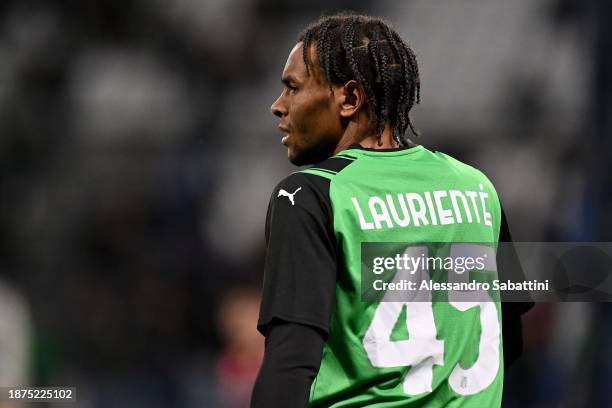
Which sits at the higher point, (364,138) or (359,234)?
(364,138)

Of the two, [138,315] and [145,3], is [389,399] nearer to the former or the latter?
[138,315]

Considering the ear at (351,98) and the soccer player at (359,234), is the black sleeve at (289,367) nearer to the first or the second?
the soccer player at (359,234)

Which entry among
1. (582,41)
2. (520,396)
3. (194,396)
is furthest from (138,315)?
(582,41)

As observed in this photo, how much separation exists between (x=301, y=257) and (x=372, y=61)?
0.51 meters

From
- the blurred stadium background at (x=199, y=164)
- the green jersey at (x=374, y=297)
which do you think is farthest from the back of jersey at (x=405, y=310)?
the blurred stadium background at (x=199, y=164)

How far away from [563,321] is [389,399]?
4652mm

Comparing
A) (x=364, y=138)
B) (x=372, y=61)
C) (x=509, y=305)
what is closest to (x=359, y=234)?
(x=364, y=138)

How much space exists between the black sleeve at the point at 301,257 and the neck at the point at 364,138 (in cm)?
23

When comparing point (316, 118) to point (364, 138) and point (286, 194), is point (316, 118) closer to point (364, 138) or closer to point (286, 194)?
point (364, 138)

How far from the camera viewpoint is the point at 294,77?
2.40 m

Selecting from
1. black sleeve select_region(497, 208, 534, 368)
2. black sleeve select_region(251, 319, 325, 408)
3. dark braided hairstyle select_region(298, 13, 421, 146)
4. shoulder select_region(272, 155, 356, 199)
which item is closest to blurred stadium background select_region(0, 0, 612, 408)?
black sleeve select_region(497, 208, 534, 368)

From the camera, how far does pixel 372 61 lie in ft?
7.64

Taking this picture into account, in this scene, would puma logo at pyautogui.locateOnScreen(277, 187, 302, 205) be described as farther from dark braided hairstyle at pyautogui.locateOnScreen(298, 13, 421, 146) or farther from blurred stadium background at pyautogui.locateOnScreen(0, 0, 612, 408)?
blurred stadium background at pyautogui.locateOnScreen(0, 0, 612, 408)

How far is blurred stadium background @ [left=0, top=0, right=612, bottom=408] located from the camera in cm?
621
